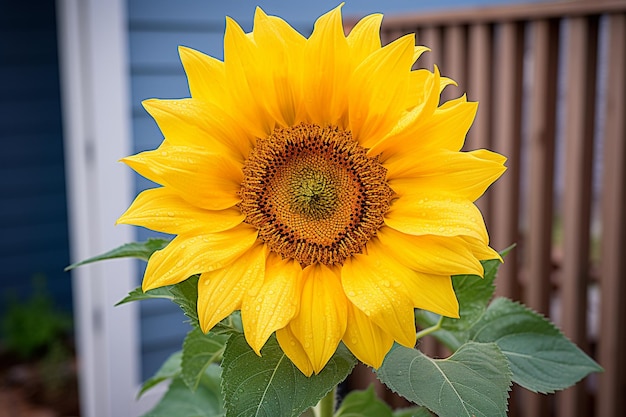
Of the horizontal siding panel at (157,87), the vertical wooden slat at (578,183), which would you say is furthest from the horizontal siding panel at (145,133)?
the vertical wooden slat at (578,183)

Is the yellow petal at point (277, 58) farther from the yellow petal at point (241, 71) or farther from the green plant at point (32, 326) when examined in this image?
the green plant at point (32, 326)

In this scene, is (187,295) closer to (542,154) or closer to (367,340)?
(367,340)

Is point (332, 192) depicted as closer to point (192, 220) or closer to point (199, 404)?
point (192, 220)

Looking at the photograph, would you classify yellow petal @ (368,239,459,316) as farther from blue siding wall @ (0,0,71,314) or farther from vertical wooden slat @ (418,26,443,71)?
blue siding wall @ (0,0,71,314)

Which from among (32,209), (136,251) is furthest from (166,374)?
(32,209)

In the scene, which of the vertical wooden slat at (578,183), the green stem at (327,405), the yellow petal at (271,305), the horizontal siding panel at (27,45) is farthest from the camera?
the horizontal siding panel at (27,45)

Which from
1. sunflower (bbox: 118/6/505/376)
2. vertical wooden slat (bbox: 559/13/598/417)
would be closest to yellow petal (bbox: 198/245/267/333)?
sunflower (bbox: 118/6/505/376)

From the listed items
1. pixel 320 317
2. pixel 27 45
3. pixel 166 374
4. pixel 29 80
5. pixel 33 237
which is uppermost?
pixel 27 45
